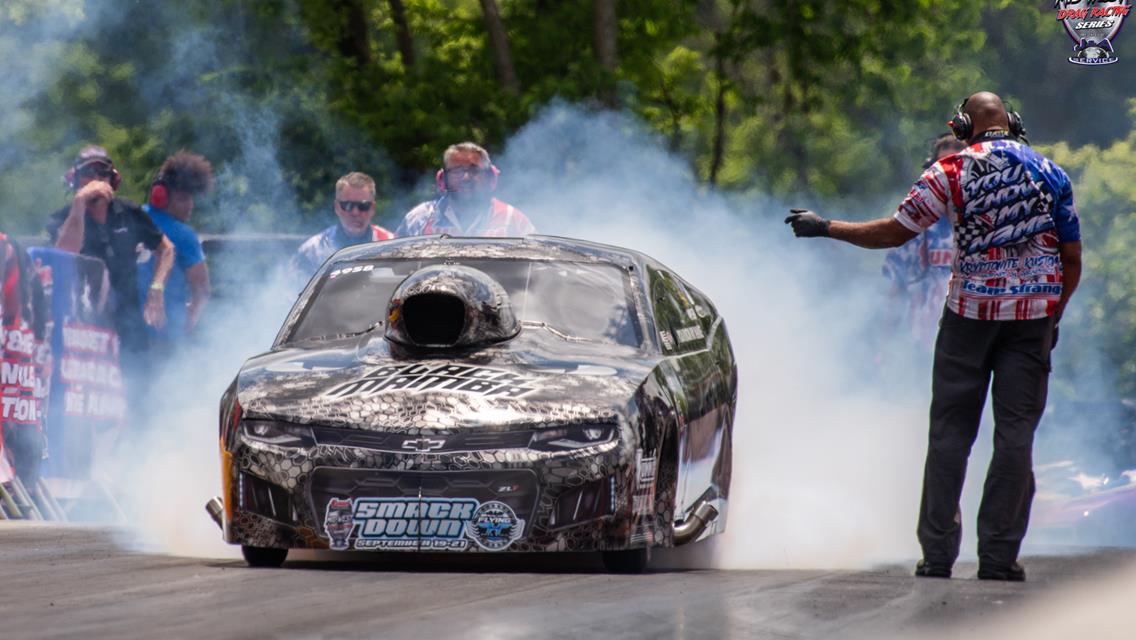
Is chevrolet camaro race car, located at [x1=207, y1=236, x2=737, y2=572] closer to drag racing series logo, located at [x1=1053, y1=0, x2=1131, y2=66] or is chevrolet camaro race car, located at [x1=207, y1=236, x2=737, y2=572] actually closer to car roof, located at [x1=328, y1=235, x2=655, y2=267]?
car roof, located at [x1=328, y1=235, x2=655, y2=267]

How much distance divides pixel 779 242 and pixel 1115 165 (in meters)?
13.9

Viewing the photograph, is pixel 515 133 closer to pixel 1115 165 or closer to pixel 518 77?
pixel 518 77

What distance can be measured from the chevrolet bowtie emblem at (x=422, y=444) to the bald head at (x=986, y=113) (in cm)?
244

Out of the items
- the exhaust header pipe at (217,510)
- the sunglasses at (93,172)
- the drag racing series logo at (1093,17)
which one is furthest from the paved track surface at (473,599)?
the drag racing series logo at (1093,17)

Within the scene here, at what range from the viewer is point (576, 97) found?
21.1m

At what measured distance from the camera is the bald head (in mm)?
8195

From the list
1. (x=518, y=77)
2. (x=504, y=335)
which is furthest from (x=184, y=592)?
(x=518, y=77)

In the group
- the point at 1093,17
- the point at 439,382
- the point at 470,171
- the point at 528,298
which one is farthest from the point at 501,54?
the point at 439,382

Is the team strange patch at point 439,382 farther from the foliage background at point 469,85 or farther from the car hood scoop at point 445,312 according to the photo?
the foliage background at point 469,85

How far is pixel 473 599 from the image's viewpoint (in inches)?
267

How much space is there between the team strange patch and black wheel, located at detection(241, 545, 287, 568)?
66cm

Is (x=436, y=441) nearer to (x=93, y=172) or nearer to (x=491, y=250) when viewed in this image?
(x=491, y=250)

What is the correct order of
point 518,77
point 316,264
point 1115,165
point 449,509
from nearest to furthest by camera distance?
point 449,509 → point 316,264 → point 518,77 → point 1115,165

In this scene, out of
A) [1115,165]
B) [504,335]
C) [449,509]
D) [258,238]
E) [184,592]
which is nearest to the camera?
[184,592]
